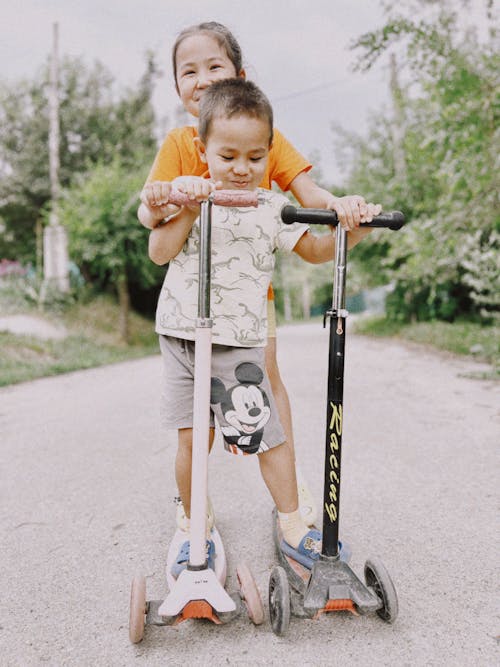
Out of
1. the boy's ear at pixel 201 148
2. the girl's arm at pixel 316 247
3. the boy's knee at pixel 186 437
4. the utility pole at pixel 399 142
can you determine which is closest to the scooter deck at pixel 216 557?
the boy's knee at pixel 186 437

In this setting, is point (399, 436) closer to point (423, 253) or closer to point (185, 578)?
point (185, 578)

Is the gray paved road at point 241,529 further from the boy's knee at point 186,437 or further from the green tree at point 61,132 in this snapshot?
the green tree at point 61,132

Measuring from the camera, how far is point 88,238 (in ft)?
35.9

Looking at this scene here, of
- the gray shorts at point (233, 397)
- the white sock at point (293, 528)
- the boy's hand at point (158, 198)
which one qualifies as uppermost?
the boy's hand at point (158, 198)

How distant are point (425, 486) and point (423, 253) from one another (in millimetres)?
4489

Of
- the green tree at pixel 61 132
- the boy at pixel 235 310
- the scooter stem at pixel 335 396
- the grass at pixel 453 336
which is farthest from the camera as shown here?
the green tree at pixel 61 132

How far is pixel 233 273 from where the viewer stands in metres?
1.82

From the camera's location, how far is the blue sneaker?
1.79 meters

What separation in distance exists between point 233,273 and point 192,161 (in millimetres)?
447

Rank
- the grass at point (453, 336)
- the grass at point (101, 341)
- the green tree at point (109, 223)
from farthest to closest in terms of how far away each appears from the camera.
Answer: the green tree at point (109, 223) < the grass at point (101, 341) < the grass at point (453, 336)

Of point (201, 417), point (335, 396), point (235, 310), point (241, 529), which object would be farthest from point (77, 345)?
point (335, 396)

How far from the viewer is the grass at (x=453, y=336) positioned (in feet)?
23.0

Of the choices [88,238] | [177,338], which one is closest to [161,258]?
[177,338]

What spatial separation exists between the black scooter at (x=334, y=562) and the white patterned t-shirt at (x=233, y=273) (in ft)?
0.76
